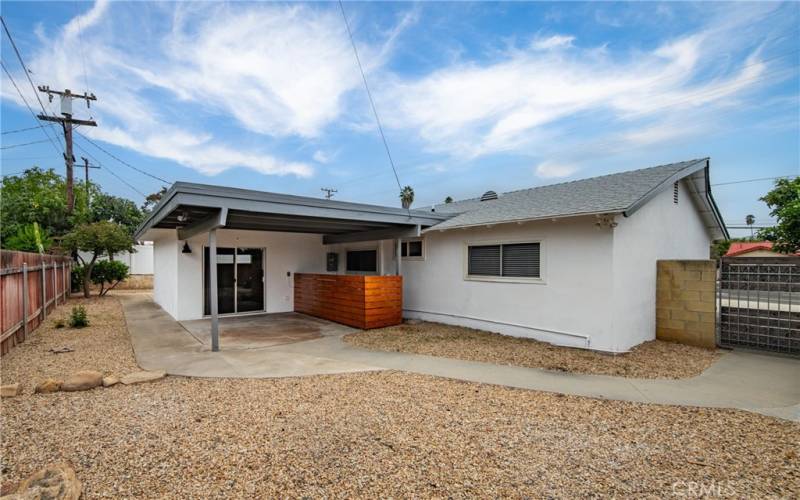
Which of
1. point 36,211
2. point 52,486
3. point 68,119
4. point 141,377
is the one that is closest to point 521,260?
point 141,377

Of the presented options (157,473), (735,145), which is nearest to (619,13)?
(735,145)

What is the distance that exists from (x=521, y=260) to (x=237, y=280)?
310 inches

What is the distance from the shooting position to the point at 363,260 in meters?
12.0

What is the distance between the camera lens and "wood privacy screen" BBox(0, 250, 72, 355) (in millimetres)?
5832

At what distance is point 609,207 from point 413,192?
1201 inches

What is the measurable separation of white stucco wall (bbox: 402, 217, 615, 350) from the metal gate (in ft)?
8.87

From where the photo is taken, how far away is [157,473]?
2.58 meters

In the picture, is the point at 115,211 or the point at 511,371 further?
the point at 115,211

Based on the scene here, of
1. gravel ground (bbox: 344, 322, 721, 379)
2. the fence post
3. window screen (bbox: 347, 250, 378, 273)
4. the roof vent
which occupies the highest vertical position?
the roof vent

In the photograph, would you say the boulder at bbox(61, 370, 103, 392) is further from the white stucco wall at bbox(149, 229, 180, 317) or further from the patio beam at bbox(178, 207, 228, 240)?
the white stucco wall at bbox(149, 229, 180, 317)

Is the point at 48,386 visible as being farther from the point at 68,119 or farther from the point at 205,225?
the point at 68,119

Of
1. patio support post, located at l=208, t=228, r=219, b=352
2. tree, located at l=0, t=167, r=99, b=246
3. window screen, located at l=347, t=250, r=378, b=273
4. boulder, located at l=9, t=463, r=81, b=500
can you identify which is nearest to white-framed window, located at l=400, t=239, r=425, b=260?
window screen, located at l=347, t=250, r=378, b=273

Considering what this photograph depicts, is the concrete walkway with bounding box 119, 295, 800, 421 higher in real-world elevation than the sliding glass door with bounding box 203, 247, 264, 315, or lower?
lower

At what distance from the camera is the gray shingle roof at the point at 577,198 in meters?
6.25
